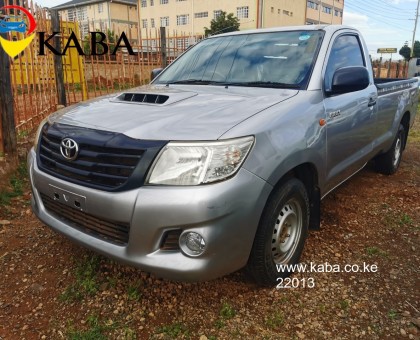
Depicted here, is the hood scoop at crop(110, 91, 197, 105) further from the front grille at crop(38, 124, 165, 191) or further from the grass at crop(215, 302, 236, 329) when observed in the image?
the grass at crop(215, 302, 236, 329)

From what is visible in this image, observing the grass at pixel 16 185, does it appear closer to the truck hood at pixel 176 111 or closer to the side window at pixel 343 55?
the truck hood at pixel 176 111

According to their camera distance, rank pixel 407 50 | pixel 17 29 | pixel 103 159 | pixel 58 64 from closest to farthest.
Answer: pixel 103 159, pixel 17 29, pixel 58 64, pixel 407 50

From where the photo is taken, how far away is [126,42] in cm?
939

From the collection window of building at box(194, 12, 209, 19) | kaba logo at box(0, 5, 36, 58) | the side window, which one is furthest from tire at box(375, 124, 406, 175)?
window of building at box(194, 12, 209, 19)

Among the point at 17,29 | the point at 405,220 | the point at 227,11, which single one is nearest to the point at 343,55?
the point at 405,220

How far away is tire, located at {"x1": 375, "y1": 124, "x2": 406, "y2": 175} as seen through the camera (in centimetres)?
503

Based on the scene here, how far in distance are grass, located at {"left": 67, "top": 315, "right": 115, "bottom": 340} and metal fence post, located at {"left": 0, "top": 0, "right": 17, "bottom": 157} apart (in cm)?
304

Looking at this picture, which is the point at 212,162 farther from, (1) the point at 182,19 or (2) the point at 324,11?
(2) the point at 324,11

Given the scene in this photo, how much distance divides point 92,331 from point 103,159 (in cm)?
101

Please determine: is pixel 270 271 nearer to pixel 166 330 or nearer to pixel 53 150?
pixel 166 330

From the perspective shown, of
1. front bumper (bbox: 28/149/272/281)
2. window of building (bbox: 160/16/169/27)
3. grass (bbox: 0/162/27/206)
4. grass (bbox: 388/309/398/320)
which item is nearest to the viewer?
front bumper (bbox: 28/149/272/281)

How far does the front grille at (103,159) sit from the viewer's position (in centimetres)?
203

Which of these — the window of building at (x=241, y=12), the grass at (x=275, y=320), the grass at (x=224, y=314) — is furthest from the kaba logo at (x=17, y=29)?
the window of building at (x=241, y=12)

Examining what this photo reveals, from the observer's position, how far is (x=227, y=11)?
47.4 m
